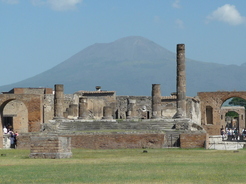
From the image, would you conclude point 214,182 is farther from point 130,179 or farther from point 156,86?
point 156,86

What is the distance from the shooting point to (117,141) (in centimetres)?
3262

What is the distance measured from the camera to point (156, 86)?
46188mm

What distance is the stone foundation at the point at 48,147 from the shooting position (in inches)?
861

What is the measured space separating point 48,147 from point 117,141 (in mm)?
10806

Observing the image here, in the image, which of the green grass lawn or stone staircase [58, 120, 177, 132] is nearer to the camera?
the green grass lawn

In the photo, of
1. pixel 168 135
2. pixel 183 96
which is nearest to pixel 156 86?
pixel 183 96

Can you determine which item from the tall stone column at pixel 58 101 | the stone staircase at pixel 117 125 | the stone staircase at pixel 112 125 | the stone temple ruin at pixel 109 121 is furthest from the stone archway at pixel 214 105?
the stone staircase at pixel 112 125

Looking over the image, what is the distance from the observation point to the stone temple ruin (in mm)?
31734

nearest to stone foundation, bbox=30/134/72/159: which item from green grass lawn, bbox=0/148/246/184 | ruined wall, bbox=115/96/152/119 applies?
green grass lawn, bbox=0/148/246/184

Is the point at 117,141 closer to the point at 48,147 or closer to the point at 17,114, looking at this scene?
the point at 48,147

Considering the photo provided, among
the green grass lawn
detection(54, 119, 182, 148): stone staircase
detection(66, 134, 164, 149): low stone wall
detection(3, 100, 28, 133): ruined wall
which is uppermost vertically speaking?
detection(3, 100, 28, 133): ruined wall

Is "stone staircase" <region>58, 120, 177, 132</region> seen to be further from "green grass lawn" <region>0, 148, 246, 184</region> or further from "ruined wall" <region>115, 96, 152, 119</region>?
"green grass lawn" <region>0, 148, 246, 184</region>

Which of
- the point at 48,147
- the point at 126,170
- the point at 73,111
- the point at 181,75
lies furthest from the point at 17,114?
the point at 126,170

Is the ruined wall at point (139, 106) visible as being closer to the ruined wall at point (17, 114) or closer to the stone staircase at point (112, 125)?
the ruined wall at point (17, 114)
